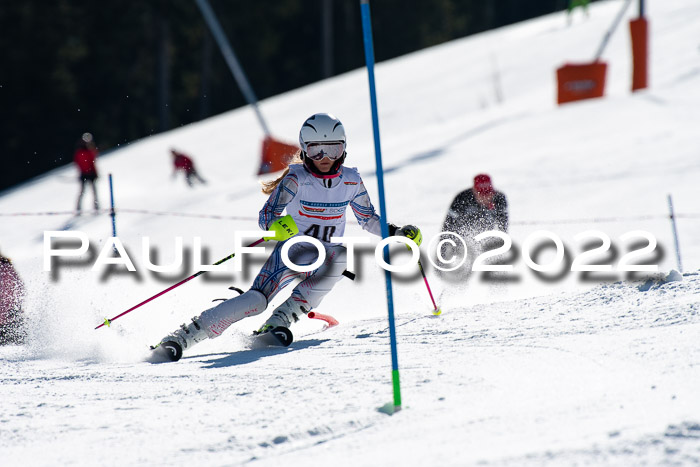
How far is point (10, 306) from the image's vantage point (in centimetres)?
696

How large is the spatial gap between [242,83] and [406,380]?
53.2 feet

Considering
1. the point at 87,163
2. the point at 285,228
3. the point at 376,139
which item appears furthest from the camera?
the point at 87,163

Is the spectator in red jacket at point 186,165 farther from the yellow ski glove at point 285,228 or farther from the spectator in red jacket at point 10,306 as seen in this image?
the yellow ski glove at point 285,228

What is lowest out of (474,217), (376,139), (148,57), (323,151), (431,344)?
(431,344)

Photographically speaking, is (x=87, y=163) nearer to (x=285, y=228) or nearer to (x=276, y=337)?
(x=276, y=337)

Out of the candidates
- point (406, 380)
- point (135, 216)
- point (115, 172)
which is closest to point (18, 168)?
point (115, 172)

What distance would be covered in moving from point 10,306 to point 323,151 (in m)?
2.85

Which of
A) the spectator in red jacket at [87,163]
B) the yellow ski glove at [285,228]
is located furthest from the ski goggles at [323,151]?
the spectator in red jacket at [87,163]

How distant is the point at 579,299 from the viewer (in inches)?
238

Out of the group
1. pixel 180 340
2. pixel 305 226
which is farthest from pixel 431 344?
pixel 180 340

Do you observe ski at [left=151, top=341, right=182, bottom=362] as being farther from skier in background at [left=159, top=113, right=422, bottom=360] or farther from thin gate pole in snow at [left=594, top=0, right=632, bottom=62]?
thin gate pole in snow at [left=594, top=0, right=632, bottom=62]

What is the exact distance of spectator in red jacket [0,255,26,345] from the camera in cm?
686

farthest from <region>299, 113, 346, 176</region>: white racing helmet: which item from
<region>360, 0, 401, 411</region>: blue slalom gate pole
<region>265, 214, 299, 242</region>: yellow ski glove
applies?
<region>360, 0, 401, 411</region>: blue slalom gate pole

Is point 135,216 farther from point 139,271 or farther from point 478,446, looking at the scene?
point 478,446
